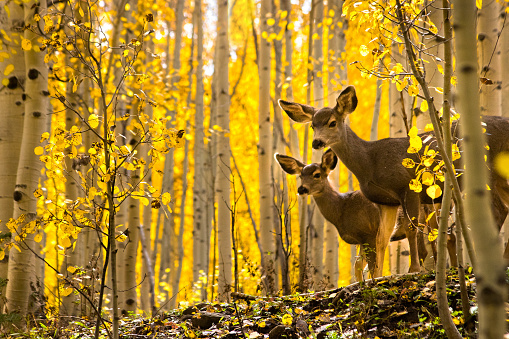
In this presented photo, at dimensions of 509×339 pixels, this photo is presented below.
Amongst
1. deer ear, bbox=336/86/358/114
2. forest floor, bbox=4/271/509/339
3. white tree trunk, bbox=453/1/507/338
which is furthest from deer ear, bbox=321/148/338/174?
white tree trunk, bbox=453/1/507/338

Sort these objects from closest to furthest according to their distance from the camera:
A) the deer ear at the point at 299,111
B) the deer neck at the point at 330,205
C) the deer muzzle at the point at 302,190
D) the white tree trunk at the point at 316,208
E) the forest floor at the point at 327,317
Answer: the forest floor at the point at 327,317 < the deer ear at the point at 299,111 < the deer muzzle at the point at 302,190 < the deer neck at the point at 330,205 < the white tree trunk at the point at 316,208

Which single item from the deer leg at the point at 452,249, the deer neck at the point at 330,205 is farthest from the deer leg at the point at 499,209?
the deer neck at the point at 330,205

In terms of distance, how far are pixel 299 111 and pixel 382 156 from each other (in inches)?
43.4

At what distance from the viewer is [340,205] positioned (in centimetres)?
635

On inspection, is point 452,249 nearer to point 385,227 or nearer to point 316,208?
point 385,227

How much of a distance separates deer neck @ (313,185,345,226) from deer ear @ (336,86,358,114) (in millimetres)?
1254

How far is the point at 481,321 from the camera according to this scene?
1.60m

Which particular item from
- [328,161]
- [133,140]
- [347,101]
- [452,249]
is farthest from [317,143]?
[133,140]

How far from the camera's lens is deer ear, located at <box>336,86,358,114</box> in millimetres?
5355

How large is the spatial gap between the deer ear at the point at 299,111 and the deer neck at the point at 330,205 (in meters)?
1.05

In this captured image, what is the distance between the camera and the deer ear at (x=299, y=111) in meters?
5.82

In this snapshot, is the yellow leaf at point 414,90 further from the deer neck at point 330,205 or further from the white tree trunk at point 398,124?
the white tree trunk at point 398,124

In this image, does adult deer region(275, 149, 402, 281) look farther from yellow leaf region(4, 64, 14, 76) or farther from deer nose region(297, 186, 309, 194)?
yellow leaf region(4, 64, 14, 76)

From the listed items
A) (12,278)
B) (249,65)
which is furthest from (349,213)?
(249,65)
